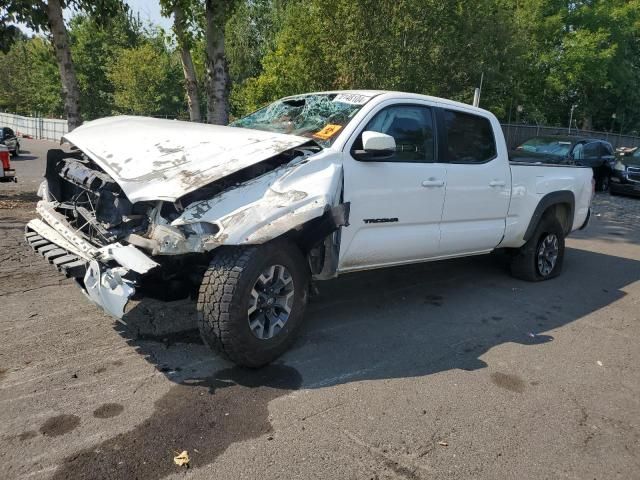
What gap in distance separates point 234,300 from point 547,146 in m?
13.5

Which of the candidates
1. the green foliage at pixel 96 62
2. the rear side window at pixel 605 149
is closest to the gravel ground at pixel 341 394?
the rear side window at pixel 605 149

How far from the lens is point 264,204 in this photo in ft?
11.5

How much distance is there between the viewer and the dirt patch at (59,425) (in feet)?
9.67

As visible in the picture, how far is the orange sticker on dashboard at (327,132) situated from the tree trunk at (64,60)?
25.1 ft

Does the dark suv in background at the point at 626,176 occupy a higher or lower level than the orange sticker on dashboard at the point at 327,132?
lower

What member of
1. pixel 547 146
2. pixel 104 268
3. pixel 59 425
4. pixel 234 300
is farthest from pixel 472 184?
pixel 547 146

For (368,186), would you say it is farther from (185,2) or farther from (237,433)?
(185,2)

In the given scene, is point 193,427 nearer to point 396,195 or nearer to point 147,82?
point 396,195

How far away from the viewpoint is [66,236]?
399 cm

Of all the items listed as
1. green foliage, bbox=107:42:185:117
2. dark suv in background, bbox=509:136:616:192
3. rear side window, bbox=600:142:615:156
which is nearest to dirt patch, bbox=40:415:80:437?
dark suv in background, bbox=509:136:616:192

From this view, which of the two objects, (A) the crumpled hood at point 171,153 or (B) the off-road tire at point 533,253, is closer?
(A) the crumpled hood at point 171,153

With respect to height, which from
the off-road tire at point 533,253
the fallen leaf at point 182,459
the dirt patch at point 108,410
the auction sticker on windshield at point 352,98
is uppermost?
the auction sticker on windshield at point 352,98

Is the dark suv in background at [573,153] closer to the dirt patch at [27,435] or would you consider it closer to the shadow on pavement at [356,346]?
the shadow on pavement at [356,346]

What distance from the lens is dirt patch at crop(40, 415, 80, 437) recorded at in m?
2.95
